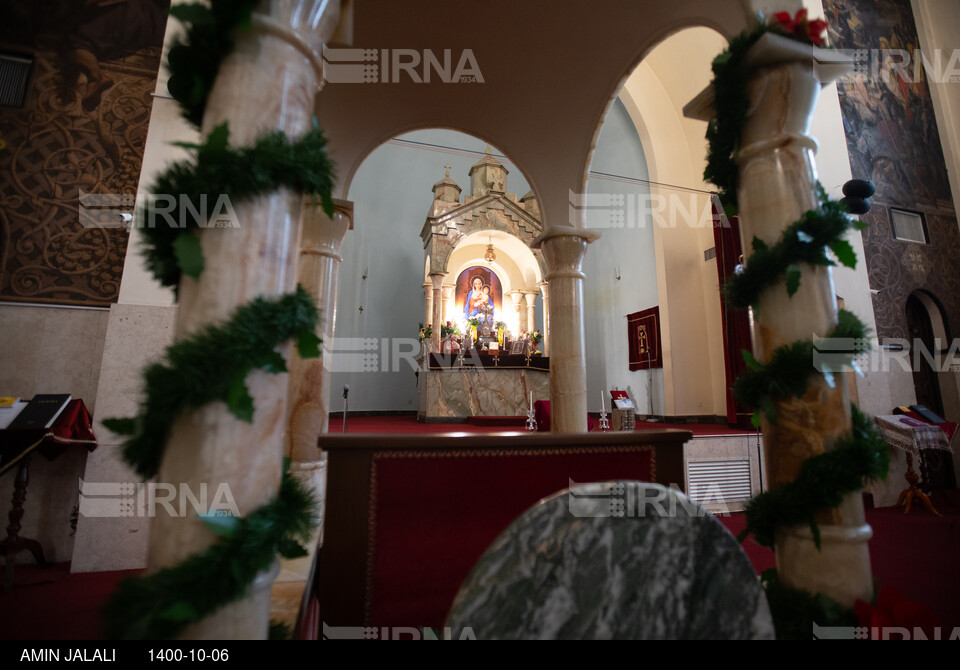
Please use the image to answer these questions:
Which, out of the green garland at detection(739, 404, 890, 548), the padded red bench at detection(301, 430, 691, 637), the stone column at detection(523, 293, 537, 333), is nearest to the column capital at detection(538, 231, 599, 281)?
the padded red bench at detection(301, 430, 691, 637)

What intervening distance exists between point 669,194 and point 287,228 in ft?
32.6

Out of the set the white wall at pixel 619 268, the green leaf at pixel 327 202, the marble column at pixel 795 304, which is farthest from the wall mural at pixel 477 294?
the green leaf at pixel 327 202

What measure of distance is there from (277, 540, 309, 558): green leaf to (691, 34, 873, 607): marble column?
2.01 metres

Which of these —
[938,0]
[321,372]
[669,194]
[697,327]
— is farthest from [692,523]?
[938,0]

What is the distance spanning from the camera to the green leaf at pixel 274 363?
48.9 inches

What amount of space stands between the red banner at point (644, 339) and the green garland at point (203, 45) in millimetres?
9278

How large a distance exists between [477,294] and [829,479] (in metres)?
11.3

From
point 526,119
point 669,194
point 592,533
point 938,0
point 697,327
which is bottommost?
point 592,533

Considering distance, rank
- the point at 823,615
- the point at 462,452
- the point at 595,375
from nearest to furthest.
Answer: the point at 823,615, the point at 462,452, the point at 595,375

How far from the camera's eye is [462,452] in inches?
83.7

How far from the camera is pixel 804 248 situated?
1940 millimetres

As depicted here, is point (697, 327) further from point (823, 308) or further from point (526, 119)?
point (823, 308)

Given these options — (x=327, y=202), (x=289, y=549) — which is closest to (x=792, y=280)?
(x=327, y=202)

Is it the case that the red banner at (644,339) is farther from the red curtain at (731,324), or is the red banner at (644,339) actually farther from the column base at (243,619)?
the column base at (243,619)
